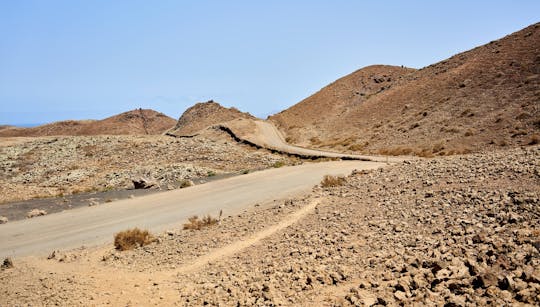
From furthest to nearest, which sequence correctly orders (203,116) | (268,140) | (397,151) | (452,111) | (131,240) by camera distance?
(203,116)
(268,140)
(452,111)
(397,151)
(131,240)

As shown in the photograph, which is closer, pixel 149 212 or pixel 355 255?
pixel 355 255

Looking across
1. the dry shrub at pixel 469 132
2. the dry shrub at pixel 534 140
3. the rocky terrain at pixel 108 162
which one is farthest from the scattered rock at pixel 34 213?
the dry shrub at pixel 469 132

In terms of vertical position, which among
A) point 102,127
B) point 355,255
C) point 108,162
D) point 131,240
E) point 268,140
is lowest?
point 131,240

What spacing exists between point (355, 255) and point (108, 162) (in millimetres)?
40611

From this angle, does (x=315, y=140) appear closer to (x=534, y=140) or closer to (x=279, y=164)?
(x=279, y=164)

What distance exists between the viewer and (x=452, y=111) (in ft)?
158

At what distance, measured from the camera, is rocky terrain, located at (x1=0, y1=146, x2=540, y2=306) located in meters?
7.46

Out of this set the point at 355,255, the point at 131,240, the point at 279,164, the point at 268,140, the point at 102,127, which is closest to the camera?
the point at 355,255

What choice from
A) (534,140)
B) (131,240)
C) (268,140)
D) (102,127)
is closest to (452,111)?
(534,140)

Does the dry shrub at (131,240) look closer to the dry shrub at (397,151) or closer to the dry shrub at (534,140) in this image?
the dry shrub at (534,140)

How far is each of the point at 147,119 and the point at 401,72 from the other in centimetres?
7377

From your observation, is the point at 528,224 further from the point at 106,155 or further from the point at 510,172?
the point at 106,155

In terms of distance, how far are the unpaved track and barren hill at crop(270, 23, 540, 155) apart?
513 inches

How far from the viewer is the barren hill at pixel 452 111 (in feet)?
127
